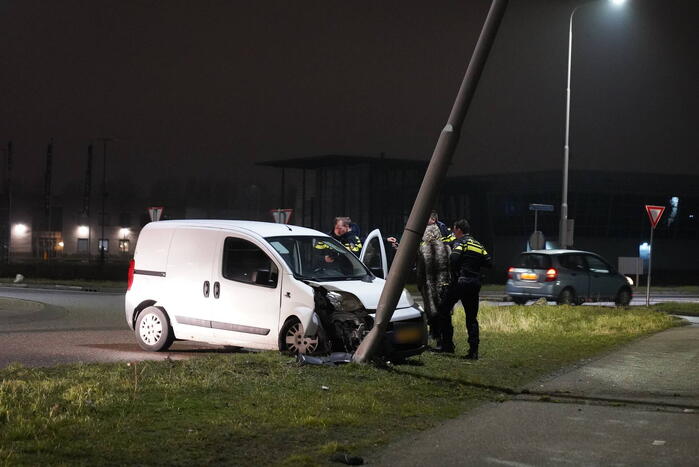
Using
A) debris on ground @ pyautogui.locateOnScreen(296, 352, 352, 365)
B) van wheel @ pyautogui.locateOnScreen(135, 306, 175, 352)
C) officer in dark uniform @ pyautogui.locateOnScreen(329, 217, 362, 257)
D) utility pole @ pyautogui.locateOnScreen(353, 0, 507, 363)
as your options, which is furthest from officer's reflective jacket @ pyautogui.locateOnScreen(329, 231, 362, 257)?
utility pole @ pyautogui.locateOnScreen(353, 0, 507, 363)

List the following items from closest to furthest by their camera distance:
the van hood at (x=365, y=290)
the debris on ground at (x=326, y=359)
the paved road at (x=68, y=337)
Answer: the debris on ground at (x=326, y=359) → the van hood at (x=365, y=290) → the paved road at (x=68, y=337)

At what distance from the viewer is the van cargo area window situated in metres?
12.2

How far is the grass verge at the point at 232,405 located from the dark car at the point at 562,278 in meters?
12.3

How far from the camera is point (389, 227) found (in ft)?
259

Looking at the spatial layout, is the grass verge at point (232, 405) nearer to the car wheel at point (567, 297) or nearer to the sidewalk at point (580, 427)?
the sidewalk at point (580, 427)

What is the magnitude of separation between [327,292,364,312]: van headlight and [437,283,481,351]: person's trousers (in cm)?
130

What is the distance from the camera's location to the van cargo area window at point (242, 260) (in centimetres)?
1220

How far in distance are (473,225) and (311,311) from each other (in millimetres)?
70722

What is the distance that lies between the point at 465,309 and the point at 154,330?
4139 millimetres

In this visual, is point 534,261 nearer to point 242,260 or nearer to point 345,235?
point 345,235

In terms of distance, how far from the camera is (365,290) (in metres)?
11.7

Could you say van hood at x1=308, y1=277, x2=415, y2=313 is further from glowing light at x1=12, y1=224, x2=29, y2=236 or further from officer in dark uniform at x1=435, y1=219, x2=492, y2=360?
glowing light at x1=12, y1=224, x2=29, y2=236

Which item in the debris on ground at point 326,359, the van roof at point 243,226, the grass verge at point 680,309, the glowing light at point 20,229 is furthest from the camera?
the glowing light at point 20,229

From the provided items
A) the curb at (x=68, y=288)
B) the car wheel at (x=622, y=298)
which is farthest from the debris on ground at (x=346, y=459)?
the curb at (x=68, y=288)
